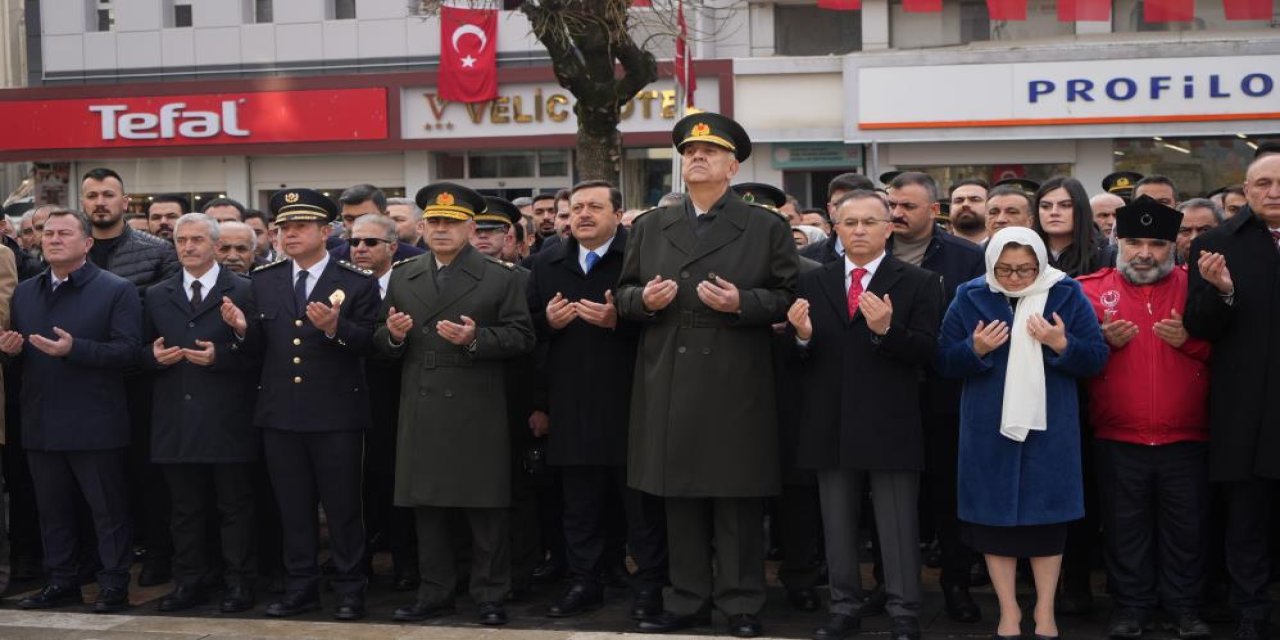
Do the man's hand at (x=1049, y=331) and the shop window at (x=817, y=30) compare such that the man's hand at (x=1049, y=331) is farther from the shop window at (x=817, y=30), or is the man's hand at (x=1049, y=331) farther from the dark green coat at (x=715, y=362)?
the shop window at (x=817, y=30)

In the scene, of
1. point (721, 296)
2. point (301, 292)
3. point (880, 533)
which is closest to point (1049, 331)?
point (880, 533)

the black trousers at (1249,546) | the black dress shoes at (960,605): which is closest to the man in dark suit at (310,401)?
the black dress shoes at (960,605)

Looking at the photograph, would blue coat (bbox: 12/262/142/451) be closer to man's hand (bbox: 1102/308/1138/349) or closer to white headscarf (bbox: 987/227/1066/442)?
white headscarf (bbox: 987/227/1066/442)

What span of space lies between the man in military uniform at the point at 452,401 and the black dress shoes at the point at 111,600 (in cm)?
161

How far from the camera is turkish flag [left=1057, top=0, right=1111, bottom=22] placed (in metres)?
22.5

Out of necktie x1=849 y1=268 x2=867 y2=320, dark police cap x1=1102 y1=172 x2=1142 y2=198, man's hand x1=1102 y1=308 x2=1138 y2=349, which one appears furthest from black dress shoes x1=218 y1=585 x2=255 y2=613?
dark police cap x1=1102 y1=172 x2=1142 y2=198

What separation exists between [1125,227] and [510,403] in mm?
3304

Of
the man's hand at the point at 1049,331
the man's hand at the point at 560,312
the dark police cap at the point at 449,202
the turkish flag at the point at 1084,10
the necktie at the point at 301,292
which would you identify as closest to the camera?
the man's hand at the point at 1049,331

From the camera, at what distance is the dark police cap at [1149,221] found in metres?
7.03

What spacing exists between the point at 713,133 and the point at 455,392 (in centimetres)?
184

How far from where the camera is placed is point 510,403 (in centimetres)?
824

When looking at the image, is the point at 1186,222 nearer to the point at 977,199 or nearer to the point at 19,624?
the point at 977,199

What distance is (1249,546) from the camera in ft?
23.1

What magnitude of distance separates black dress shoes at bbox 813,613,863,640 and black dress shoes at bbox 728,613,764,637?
278 millimetres
